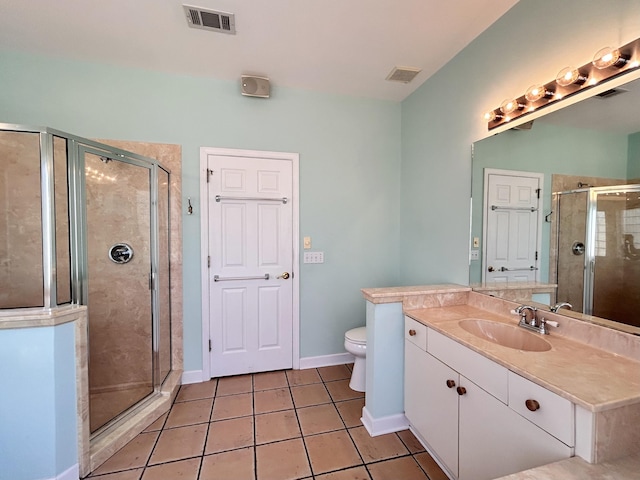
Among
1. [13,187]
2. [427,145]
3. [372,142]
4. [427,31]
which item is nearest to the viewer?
[13,187]

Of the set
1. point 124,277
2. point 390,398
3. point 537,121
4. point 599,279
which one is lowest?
point 390,398

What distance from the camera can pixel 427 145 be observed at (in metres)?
2.40

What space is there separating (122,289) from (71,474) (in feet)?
3.73

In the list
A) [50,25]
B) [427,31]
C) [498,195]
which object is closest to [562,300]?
[498,195]

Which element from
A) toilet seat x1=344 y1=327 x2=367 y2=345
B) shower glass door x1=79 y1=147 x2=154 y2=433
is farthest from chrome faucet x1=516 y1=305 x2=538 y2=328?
shower glass door x1=79 y1=147 x2=154 y2=433

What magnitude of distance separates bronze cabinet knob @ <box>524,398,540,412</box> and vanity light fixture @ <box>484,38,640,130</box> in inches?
54.5

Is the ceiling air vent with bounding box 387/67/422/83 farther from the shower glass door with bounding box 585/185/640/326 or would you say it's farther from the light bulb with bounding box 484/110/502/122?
the shower glass door with bounding box 585/185/640/326

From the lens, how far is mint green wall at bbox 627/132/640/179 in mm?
1128

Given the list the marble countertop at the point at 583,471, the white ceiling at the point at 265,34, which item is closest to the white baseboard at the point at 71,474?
the marble countertop at the point at 583,471

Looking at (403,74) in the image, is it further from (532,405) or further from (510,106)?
(532,405)

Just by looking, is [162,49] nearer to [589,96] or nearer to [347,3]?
[347,3]

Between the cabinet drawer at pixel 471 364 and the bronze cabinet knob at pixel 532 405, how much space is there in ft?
0.36

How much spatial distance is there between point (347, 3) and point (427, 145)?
A: 1267 mm

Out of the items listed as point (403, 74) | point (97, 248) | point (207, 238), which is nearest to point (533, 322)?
point (403, 74)
